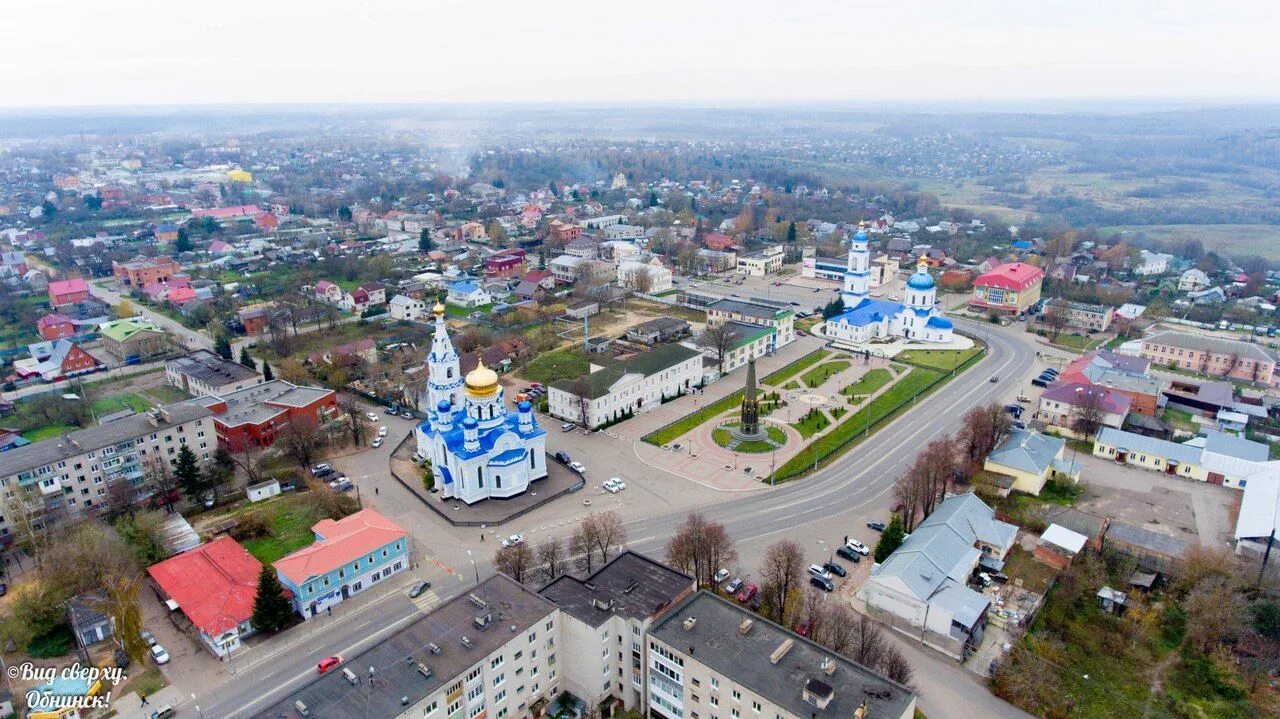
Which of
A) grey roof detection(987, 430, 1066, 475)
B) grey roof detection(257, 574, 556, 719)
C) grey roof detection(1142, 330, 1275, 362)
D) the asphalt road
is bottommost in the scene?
the asphalt road

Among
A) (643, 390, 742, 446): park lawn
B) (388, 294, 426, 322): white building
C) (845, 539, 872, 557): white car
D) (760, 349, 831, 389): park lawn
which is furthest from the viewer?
(388, 294, 426, 322): white building

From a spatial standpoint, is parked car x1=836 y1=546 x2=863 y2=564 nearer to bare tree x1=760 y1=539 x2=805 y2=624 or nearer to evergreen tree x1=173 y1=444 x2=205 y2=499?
bare tree x1=760 y1=539 x2=805 y2=624

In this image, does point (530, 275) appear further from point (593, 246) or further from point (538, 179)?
point (538, 179)

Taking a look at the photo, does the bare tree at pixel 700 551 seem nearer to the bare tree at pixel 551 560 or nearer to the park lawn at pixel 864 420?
the bare tree at pixel 551 560

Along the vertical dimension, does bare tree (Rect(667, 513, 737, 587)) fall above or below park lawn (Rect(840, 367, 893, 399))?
above

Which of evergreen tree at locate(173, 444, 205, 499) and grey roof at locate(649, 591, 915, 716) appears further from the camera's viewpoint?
evergreen tree at locate(173, 444, 205, 499)

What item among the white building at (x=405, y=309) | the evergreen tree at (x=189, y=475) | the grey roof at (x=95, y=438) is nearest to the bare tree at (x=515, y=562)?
the evergreen tree at (x=189, y=475)

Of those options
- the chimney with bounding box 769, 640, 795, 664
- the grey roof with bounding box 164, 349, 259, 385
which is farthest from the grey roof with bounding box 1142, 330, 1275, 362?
the grey roof with bounding box 164, 349, 259, 385

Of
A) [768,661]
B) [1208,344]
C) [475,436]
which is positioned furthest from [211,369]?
[1208,344]
